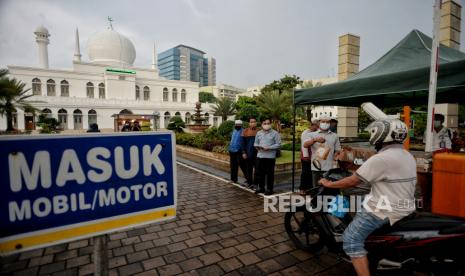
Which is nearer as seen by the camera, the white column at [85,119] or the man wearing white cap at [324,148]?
the man wearing white cap at [324,148]

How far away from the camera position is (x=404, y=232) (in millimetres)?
2230

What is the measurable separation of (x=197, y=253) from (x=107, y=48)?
Answer: 5335 cm

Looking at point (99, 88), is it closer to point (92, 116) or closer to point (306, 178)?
point (92, 116)

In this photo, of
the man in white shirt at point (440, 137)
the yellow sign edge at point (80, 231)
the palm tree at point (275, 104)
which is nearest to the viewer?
the yellow sign edge at point (80, 231)

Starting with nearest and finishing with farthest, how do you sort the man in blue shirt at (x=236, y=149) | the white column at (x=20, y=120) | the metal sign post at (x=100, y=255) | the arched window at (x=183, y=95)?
the metal sign post at (x=100, y=255) < the man in blue shirt at (x=236, y=149) < the white column at (x=20, y=120) < the arched window at (x=183, y=95)

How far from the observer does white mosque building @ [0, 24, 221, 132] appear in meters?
39.5

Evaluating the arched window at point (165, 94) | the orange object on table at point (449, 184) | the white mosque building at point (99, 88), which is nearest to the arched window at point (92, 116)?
the white mosque building at point (99, 88)

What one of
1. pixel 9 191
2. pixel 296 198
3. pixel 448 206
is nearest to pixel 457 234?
pixel 448 206

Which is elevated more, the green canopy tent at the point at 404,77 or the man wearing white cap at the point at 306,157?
the green canopy tent at the point at 404,77

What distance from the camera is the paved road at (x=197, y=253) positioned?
2.94 meters

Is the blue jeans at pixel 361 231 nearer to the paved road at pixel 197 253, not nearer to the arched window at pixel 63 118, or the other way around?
the paved road at pixel 197 253

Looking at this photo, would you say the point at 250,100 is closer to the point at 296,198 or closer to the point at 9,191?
the point at 296,198

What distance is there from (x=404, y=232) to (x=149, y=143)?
2.31 m

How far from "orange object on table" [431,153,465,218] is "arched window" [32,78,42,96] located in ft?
170
